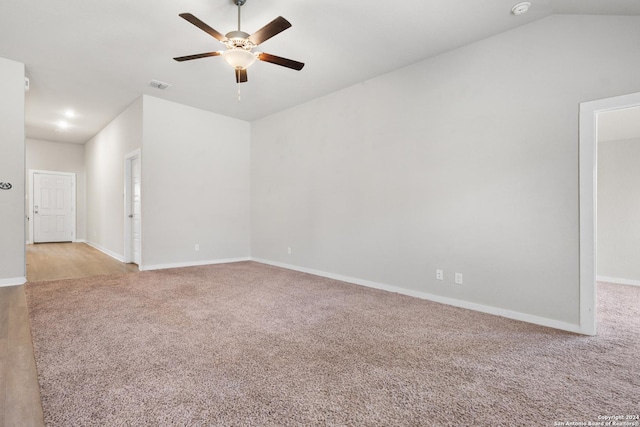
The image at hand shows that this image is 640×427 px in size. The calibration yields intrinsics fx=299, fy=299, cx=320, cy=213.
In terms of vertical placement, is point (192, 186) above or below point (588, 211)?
above

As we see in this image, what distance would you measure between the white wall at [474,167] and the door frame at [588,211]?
0.06 m

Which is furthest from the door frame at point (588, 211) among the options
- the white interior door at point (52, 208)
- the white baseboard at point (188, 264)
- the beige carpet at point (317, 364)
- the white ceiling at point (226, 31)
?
the white interior door at point (52, 208)

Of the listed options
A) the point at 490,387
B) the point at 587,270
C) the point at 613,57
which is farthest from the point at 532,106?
the point at 490,387

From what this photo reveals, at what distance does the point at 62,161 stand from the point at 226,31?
8.66 metres

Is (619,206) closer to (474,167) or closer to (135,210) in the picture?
(474,167)

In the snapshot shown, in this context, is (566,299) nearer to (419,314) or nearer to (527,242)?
(527,242)

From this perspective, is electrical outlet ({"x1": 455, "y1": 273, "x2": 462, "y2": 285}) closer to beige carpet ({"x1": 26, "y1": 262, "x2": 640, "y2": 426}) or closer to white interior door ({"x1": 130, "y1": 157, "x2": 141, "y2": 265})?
beige carpet ({"x1": 26, "y1": 262, "x2": 640, "y2": 426})

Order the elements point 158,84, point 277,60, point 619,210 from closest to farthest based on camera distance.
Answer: point 277,60 < point 158,84 < point 619,210

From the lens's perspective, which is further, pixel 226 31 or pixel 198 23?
pixel 226 31

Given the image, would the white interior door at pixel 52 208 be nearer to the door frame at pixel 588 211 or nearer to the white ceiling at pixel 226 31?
the white ceiling at pixel 226 31

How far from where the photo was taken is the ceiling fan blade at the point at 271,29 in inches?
91.4

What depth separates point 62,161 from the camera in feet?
28.8

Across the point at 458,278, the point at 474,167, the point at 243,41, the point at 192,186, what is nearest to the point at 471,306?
the point at 458,278

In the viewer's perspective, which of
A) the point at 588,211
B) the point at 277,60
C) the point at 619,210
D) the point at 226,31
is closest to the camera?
the point at 588,211
